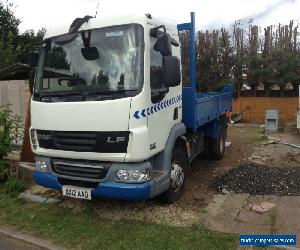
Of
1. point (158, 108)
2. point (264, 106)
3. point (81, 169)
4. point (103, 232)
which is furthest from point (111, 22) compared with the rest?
point (264, 106)

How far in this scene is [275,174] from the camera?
732cm

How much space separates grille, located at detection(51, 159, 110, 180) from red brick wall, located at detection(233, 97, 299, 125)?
1169 centimetres

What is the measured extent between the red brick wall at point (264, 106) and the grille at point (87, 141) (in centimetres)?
1171

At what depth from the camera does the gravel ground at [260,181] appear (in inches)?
257

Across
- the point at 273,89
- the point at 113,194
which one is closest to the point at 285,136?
the point at 273,89

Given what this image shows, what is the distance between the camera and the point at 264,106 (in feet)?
51.4

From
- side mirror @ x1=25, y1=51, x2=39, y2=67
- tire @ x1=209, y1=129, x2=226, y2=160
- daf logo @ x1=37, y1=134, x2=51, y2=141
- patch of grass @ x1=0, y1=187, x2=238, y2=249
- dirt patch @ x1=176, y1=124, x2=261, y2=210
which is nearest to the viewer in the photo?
patch of grass @ x1=0, y1=187, x2=238, y2=249

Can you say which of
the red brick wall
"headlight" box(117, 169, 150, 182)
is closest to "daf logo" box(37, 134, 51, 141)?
"headlight" box(117, 169, 150, 182)

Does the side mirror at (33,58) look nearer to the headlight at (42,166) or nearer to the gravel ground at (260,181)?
the headlight at (42,166)

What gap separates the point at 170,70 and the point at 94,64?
1.02 meters

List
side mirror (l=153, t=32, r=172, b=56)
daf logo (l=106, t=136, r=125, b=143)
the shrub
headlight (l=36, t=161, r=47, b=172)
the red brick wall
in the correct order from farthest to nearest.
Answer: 1. the red brick wall
2. the shrub
3. headlight (l=36, t=161, r=47, b=172)
4. side mirror (l=153, t=32, r=172, b=56)
5. daf logo (l=106, t=136, r=125, b=143)

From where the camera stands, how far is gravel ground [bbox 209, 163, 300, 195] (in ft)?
21.4

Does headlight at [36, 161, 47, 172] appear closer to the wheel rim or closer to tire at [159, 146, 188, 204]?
tire at [159, 146, 188, 204]

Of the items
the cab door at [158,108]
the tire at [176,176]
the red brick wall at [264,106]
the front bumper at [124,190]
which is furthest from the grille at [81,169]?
the red brick wall at [264,106]
